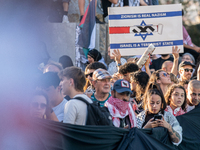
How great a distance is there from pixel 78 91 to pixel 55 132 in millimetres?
861

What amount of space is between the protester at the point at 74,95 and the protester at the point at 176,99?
185 centimetres

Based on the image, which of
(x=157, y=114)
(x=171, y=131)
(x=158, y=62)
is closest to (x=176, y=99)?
(x=157, y=114)

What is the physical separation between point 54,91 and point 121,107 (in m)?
0.83

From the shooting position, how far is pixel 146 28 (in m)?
7.09

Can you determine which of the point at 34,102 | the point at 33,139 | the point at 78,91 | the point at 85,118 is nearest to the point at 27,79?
the point at 33,139

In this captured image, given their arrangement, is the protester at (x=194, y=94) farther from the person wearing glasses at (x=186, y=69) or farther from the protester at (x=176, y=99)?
the person wearing glasses at (x=186, y=69)

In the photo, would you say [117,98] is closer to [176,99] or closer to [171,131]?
[171,131]

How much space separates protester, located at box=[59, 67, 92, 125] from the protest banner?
317 cm

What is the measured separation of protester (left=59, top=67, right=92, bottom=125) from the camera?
11.3ft

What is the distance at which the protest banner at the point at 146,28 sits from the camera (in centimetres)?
696

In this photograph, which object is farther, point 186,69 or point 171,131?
point 186,69

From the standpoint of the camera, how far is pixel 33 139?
278 cm

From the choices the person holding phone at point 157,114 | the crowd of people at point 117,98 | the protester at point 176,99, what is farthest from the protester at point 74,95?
the protester at point 176,99

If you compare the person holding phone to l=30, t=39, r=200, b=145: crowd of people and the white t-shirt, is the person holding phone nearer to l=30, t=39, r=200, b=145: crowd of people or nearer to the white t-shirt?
l=30, t=39, r=200, b=145: crowd of people
